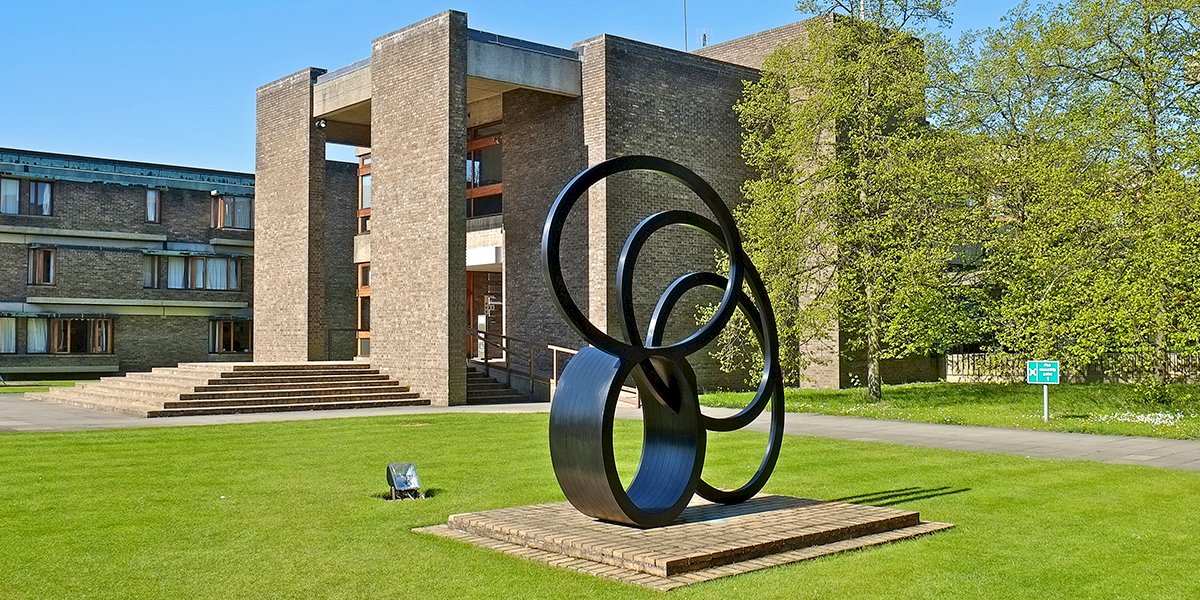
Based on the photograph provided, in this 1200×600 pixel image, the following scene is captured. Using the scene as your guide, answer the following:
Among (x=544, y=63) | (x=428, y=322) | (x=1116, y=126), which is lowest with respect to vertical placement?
(x=428, y=322)

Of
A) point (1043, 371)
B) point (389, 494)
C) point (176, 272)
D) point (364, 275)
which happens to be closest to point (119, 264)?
point (176, 272)

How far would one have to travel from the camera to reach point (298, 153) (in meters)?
34.7

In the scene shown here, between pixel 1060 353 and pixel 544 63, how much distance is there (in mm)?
14223

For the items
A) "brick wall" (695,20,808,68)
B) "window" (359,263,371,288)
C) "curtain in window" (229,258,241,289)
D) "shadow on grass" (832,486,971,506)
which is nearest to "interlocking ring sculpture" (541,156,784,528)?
"shadow on grass" (832,486,971,506)

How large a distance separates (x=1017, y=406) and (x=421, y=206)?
1480 cm

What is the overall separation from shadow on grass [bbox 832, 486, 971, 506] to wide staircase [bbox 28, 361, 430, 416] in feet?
56.7

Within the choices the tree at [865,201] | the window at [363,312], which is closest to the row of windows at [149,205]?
the window at [363,312]

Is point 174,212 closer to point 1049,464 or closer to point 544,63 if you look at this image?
point 544,63

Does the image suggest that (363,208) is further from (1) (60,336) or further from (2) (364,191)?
(1) (60,336)

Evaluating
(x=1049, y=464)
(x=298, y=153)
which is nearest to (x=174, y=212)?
(x=298, y=153)

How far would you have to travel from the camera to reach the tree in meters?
26.0

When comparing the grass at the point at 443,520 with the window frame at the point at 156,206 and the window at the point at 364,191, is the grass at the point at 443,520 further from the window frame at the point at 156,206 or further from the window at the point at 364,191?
the window frame at the point at 156,206

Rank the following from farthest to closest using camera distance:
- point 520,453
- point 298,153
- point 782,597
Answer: point 298,153 < point 520,453 < point 782,597

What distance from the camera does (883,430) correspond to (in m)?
19.7
